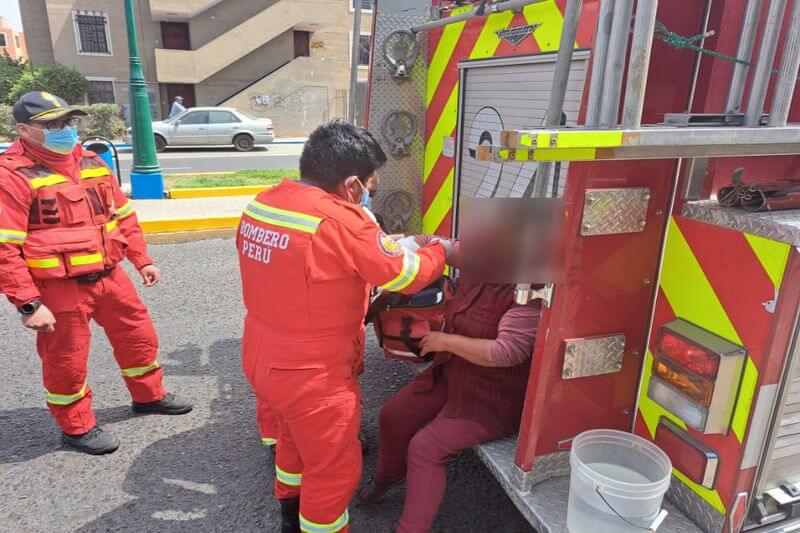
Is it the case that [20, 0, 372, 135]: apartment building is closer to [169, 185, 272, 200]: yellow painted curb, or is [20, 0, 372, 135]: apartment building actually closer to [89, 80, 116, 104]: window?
[89, 80, 116, 104]: window

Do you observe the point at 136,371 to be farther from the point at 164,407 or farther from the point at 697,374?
the point at 697,374

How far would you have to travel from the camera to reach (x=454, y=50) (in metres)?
3.22

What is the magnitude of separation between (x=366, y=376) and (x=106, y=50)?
2740cm

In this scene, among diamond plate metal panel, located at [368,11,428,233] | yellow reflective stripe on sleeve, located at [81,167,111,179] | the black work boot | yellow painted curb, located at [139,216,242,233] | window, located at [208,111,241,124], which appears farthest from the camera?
window, located at [208,111,241,124]

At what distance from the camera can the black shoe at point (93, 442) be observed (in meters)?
2.88

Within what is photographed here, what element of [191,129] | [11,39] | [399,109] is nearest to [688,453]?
[399,109]

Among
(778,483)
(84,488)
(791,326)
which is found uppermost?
(791,326)

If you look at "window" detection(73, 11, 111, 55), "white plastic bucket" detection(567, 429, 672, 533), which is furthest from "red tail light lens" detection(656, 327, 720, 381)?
"window" detection(73, 11, 111, 55)

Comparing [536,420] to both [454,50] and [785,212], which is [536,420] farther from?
[454,50]

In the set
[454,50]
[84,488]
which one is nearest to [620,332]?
[454,50]

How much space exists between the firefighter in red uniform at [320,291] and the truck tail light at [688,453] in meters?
0.90

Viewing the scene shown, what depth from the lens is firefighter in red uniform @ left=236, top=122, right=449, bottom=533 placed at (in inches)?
73.6

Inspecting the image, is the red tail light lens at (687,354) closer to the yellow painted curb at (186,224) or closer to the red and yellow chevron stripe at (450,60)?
the red and yellow chevron stripe at (450,60)

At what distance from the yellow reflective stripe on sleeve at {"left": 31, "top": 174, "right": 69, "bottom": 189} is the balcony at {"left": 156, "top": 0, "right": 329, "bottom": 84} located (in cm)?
2499
